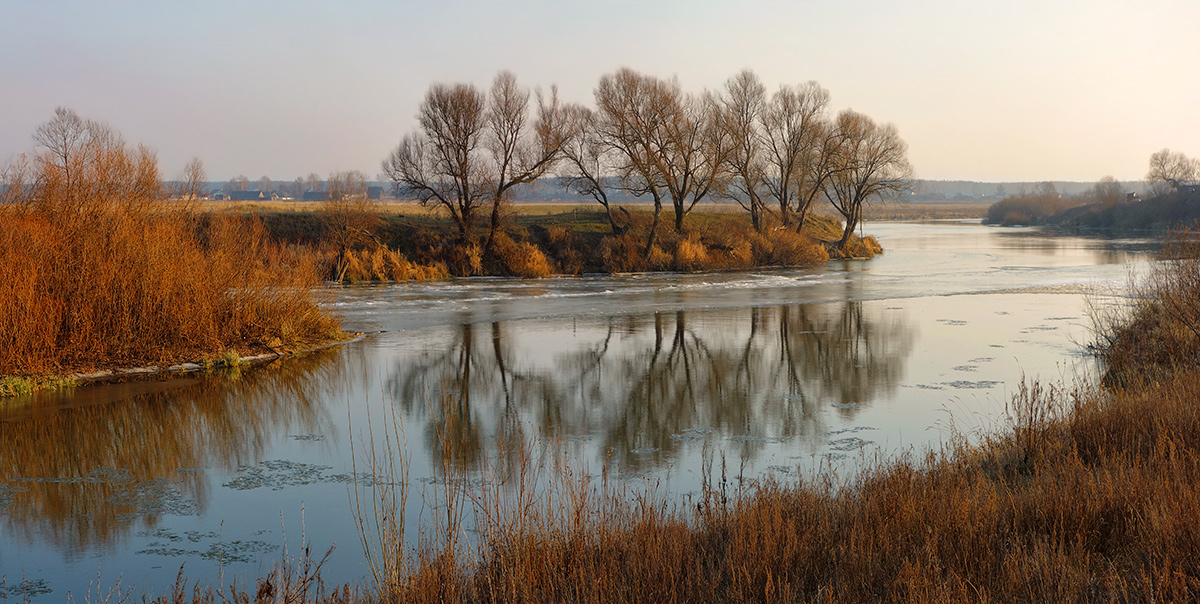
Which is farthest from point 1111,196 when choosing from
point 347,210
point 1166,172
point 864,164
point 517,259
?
point 347,210

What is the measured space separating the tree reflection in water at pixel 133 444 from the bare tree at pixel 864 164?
4462 cm

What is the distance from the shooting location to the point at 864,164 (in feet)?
182

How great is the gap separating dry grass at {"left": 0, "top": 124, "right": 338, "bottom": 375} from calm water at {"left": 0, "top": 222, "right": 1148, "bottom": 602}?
1497mm

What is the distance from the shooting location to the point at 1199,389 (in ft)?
31.9

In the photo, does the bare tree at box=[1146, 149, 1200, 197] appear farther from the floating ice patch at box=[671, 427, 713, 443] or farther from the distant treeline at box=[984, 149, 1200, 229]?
the floating ice patch at box=[671, 427, 713, 443]

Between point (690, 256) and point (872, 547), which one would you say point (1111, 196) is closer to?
point (690, 256)

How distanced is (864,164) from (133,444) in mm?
51079

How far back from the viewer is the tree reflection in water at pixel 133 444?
884 cm

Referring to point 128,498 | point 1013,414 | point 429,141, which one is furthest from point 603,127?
point 128,498

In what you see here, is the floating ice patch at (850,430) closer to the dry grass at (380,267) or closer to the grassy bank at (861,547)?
the grassy bank at (861,547)

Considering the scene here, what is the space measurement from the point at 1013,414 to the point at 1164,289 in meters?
4.07

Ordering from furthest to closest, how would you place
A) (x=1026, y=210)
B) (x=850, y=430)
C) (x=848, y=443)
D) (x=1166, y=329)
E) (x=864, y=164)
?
(x=1026, y=210) < (x=864, y=164) < (x=1166, y=329) < (x=850, y=430) < (x=848, y=443)

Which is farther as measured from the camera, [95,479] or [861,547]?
[95,479]

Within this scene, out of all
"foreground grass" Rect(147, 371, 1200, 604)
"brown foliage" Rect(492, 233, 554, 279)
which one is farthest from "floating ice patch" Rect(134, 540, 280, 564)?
"brown foliage" Rect(492, 233, 554, 279)
